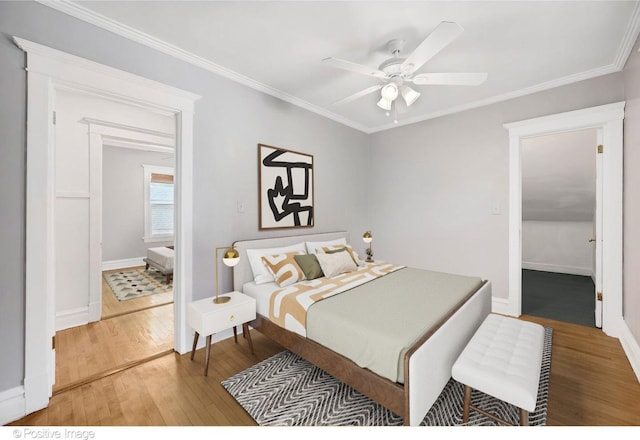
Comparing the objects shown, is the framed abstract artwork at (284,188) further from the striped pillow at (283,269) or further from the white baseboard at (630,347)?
the white baseboard at (630,347)

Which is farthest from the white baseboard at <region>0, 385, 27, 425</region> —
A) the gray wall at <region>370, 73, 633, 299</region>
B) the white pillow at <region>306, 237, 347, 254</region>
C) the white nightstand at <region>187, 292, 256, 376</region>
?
the gray wall at <region>370, 73, 633, 299</region>

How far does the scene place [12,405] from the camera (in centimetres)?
164

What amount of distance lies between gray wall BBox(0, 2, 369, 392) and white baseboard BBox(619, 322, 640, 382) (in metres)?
2.98

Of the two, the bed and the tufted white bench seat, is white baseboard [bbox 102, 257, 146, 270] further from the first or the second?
the tufted white bench seat

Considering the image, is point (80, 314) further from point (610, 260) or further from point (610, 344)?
point (610, 260)

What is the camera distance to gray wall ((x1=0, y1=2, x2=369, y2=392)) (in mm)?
1640

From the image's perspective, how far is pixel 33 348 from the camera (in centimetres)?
172

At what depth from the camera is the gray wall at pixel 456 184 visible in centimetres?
311

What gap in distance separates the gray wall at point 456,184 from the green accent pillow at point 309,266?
6.39ft

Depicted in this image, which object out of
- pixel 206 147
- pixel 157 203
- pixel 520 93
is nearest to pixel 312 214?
pixel 206 147

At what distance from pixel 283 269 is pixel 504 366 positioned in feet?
5.87

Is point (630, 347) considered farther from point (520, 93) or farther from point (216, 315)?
point (216, 315)
